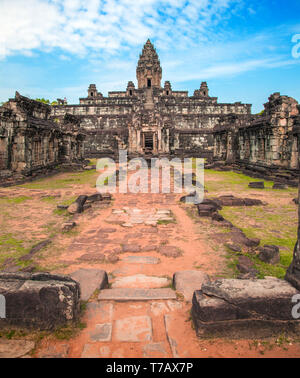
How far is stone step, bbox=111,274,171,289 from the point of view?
4.25m

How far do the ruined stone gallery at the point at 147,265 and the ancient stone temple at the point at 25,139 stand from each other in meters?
0.08

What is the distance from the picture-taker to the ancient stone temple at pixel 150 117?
27812mm

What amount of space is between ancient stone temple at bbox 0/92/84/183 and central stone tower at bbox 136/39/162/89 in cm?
2728

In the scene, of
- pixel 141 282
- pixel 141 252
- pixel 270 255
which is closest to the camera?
pixel 141 282


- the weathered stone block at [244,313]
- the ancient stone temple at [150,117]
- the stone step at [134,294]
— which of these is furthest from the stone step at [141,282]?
the ancient stone temple at [150,117]

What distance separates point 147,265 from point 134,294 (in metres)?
1.30

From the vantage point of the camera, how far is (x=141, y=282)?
437 centimetres

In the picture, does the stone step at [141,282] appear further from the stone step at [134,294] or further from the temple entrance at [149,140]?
the temple entrance at [149,140]

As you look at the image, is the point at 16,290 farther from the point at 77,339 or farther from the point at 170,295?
the point at 170,295

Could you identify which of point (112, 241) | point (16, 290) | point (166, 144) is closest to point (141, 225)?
point (112, 241)

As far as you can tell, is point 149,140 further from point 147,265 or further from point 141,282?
point 141,282

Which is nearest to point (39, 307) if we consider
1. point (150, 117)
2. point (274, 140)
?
point (274, 140)

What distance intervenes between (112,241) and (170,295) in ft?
9.54

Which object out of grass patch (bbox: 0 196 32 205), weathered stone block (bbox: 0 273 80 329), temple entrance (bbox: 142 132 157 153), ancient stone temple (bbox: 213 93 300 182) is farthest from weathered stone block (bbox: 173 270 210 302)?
temple entrance (bbox: 142 132 157 153)
